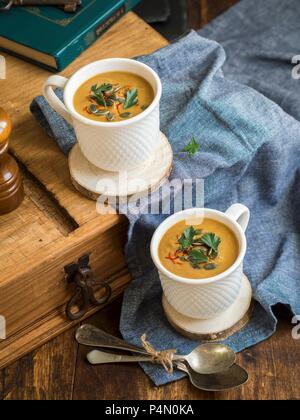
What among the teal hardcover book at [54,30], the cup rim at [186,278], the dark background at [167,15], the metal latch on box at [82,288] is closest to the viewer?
the cup rim at [186,278]

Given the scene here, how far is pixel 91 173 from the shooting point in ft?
3.46

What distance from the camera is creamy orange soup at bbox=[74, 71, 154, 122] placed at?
100 centimetres

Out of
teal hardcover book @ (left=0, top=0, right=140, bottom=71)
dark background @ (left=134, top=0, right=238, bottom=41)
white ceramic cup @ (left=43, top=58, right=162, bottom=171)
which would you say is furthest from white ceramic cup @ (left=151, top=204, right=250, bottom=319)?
dark background @ (left=134, top=0, right=238, bottom=41)

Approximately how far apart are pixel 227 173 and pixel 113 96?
217mm

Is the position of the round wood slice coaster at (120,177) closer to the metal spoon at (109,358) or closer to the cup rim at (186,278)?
the cup rim at (186,278)

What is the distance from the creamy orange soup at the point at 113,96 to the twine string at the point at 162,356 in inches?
12.3

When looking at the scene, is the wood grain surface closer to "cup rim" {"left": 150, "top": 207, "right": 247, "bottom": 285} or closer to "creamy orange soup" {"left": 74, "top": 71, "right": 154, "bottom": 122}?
"cup rim" {"left": 150, "top": 207, "right": 247, "bottom": 285}

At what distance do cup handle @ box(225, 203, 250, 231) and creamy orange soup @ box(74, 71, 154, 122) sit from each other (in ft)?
0.60

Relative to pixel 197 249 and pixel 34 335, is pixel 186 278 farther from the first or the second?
pixel 34 335

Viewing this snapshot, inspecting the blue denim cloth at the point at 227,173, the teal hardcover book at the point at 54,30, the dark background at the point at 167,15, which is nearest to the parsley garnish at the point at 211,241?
the blue denim cloth at the point at 227,173

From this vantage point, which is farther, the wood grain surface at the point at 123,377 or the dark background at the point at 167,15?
the dark background at the point at 167,15

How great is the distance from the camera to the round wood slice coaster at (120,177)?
3.40 ft

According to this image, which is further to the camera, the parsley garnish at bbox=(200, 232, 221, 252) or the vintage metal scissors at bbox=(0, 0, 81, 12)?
the vintage metal scissors at bbox=(0, 0, 81, 12)
